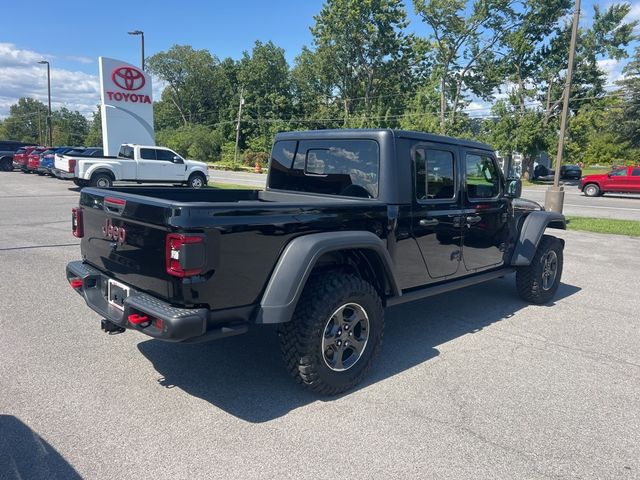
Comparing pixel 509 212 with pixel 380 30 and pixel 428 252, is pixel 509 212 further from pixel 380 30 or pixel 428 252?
pixel 380 30

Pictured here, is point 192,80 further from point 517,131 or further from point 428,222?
point 428,222

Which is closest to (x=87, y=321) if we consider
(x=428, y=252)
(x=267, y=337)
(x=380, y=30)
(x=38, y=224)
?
(x=267, y=337)

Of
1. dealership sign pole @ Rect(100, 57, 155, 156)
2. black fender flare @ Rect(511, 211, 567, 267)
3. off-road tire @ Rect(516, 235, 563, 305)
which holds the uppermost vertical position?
dealership sign pole @ Rect(100, 57, 155, 156)

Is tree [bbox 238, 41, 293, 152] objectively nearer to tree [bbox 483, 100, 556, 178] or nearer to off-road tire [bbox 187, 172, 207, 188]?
tree [bbox 483, 100, 556, 178]

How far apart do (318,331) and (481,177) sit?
279cm

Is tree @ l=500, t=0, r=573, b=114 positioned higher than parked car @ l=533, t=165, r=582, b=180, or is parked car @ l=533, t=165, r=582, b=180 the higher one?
tree @ l=500, t=0, r=573, b=114

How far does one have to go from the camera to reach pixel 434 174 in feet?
14.6

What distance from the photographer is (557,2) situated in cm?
3969

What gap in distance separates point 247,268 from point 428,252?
76.4 inches

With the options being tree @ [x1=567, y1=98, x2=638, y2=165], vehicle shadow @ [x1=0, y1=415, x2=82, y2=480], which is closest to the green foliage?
tree @ [x1=567, y1=98, x2=638, y2=165]

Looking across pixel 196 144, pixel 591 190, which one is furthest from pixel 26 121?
pixel 591 190

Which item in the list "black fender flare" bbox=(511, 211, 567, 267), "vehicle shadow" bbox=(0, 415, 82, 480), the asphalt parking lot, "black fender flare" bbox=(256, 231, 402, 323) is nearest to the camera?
"vehicle shadow" bbox=(0, 415, 82, 480)

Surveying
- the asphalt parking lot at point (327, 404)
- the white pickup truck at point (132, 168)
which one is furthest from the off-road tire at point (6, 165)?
the asphalt parking lot at point (327, 404)

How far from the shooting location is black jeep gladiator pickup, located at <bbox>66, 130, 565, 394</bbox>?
291cm
